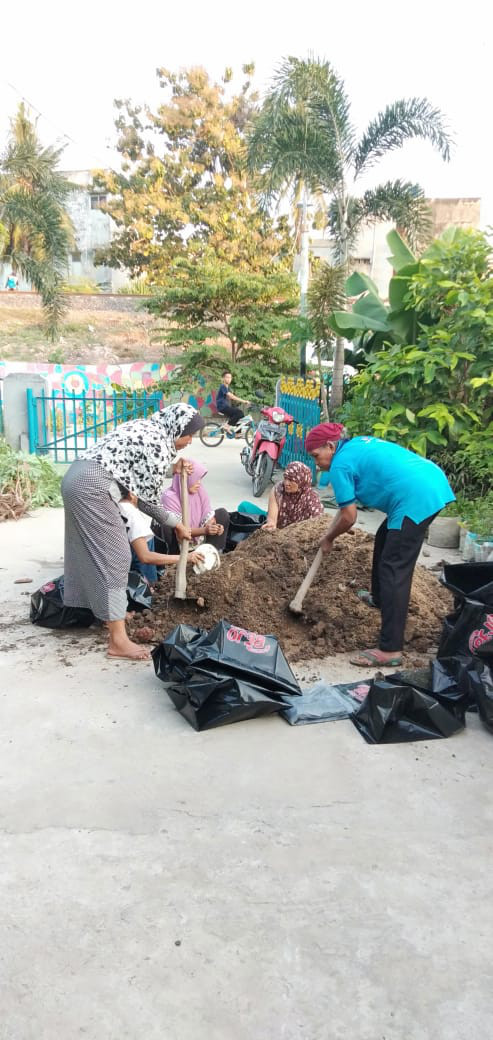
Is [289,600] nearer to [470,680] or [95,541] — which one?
[95,541]

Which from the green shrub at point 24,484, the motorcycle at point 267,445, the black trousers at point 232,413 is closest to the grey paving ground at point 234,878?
the green shrub at point 24,484

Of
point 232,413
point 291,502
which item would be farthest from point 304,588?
point 232,413

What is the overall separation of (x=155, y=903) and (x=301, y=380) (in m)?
9.21

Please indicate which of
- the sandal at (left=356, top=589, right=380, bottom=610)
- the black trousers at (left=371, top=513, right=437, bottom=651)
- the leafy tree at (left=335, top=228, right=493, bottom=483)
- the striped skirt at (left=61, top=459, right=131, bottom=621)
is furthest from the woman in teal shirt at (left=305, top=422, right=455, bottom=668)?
the leafy tree at (left=335, top=228, right=493, bottom=483)

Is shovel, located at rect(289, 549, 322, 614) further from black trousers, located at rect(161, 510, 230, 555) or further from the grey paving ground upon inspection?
the grey paving ground

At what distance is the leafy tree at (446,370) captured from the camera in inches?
288

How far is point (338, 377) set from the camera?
1067cm

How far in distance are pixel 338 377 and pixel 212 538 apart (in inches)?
225

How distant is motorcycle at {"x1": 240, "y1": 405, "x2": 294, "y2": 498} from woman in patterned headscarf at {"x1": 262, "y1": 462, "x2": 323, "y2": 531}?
11.2 feet

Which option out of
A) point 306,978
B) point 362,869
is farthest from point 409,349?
point 306,978

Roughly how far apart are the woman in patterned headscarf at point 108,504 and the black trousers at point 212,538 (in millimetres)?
989

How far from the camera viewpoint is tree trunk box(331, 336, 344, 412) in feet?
34.8

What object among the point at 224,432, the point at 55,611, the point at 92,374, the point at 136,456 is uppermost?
the point at 136,456

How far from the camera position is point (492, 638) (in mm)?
3607
